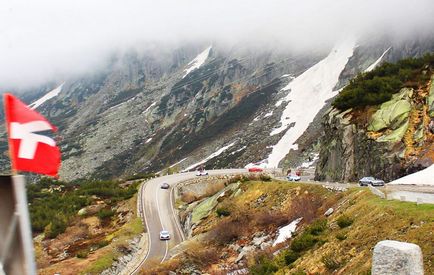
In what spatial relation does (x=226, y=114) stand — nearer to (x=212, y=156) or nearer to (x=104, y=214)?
(x=212, y=156)

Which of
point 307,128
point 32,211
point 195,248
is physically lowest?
point 307,128

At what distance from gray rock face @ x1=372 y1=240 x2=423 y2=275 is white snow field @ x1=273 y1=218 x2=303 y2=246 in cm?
1429

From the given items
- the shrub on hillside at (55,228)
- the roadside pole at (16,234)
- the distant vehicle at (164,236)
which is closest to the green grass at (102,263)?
the distant vehicle at (164,236)

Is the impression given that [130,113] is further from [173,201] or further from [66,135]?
[173,201]

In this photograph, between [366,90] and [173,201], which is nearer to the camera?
[366,90]

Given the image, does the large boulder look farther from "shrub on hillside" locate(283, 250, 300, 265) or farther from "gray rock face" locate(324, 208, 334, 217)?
"shrub on hillside" locate(283, 250, 300, 265)

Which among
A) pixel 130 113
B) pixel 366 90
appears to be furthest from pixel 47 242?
pixel 130 113

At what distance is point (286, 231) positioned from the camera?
25594 mm

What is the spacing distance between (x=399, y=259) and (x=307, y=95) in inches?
4249

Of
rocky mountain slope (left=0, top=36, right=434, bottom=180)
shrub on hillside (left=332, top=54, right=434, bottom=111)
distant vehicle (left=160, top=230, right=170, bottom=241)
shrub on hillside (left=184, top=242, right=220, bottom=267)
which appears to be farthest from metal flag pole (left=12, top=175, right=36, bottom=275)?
rocky mountain slope (left=0, top=36, right=434, bottom=180)

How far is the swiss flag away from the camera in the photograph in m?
5.17

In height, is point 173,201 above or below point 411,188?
below

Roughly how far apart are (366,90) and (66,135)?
546 feet

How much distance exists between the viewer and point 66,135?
188 m
